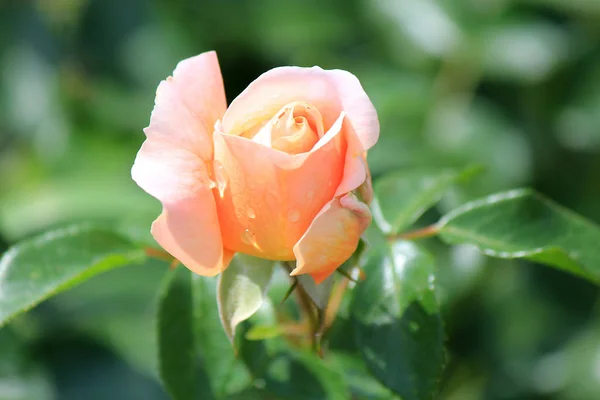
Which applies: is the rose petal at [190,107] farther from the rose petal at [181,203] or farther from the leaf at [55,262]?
the leaf at [55,262]

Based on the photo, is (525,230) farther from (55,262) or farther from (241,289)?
(55,262)

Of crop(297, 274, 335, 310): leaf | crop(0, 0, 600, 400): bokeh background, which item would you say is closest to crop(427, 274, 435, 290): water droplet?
crop(297, 274, 335, 310): leaf

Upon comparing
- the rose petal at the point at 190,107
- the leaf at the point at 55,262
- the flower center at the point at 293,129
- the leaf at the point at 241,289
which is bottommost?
the leaf at the point at 55,262

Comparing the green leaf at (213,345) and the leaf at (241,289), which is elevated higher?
the leaf at (241,289)

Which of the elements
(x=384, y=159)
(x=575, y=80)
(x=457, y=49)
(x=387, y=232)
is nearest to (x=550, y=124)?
(x=575, y=80)

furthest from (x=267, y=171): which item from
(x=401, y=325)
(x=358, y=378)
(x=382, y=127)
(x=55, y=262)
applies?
(x=382, y=127)

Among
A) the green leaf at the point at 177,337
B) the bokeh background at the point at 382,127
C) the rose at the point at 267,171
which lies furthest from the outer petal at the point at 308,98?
the bokeh background at the point at 382,127

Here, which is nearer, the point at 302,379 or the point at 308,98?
the point at 308,98
